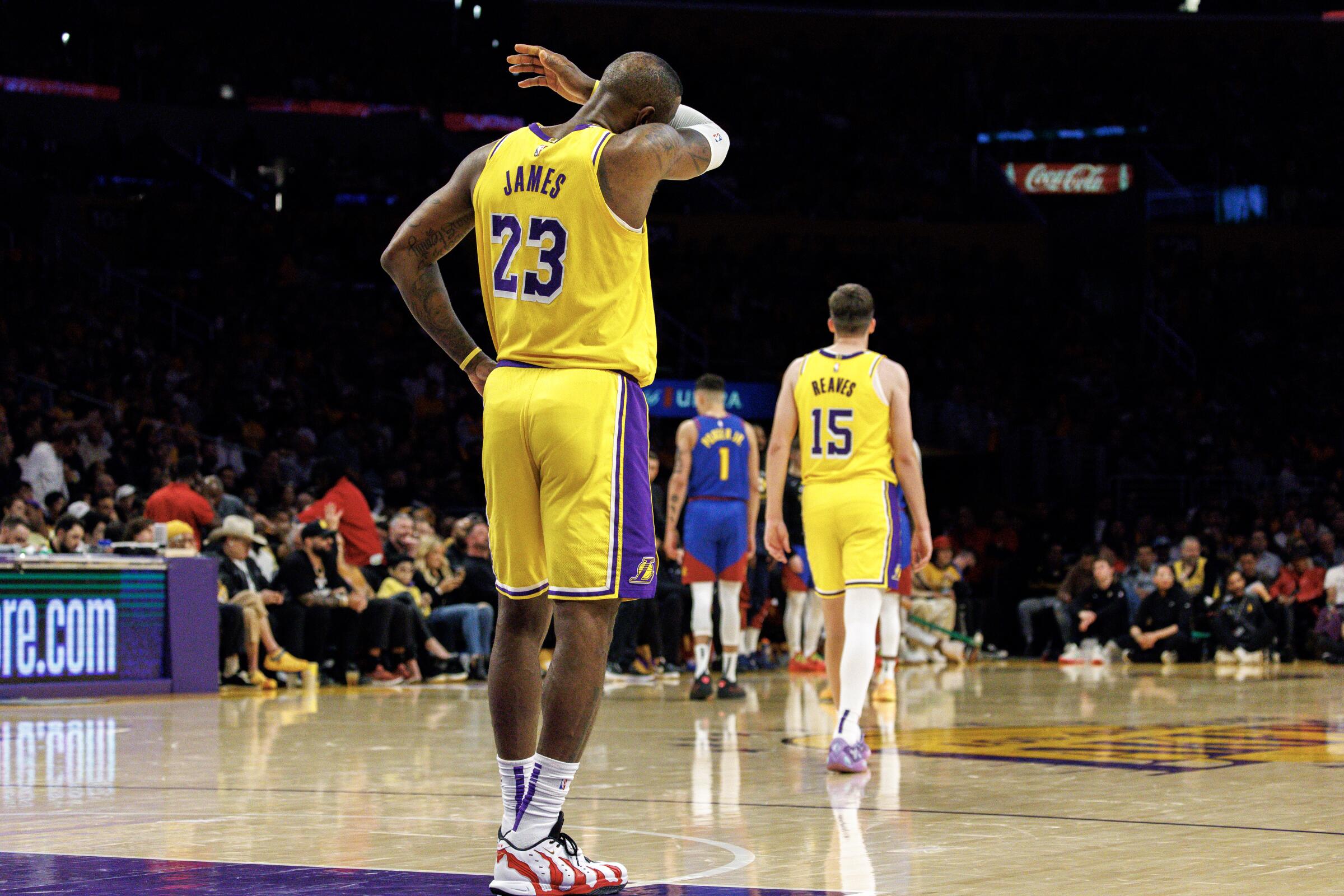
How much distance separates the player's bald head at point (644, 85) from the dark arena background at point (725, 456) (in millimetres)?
1416

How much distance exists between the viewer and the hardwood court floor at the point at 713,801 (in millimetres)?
4078

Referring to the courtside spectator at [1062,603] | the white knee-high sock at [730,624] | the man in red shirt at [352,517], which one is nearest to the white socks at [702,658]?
the white knee-high sock at [730,624]

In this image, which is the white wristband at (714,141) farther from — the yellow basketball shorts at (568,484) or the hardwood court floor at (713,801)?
the hardwood court floor at (713,801)

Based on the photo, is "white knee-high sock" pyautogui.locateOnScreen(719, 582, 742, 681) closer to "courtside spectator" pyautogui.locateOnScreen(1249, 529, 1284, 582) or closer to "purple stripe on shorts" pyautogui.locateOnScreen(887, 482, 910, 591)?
"purple stripe on shorts" pyautogui.locateOnScreen(887, 482, 910, 591)

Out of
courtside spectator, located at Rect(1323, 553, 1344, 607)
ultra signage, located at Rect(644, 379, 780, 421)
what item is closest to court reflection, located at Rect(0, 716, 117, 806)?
ultra signage, located at Rect(644, 379, 780, 421)

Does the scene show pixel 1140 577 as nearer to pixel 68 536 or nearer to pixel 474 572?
pixel 474 572

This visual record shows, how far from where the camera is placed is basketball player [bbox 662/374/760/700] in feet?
37.7

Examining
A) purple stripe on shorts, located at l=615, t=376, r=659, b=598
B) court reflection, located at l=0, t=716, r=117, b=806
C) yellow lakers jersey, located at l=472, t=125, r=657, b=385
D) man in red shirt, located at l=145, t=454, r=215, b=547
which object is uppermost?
yellow lakers jersey, located at l=472, t=125, r=657, b=385

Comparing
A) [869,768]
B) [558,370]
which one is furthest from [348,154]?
[558,370]

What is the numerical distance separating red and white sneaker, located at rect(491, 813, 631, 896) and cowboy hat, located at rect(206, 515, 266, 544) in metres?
9.57

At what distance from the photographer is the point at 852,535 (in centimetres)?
731

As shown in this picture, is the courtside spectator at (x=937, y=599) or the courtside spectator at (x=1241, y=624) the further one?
the courtside spectator at (x=1241, y=624)

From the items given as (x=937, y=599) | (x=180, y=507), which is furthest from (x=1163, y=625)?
(x=180, y=507)

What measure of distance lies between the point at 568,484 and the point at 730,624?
303 inches
